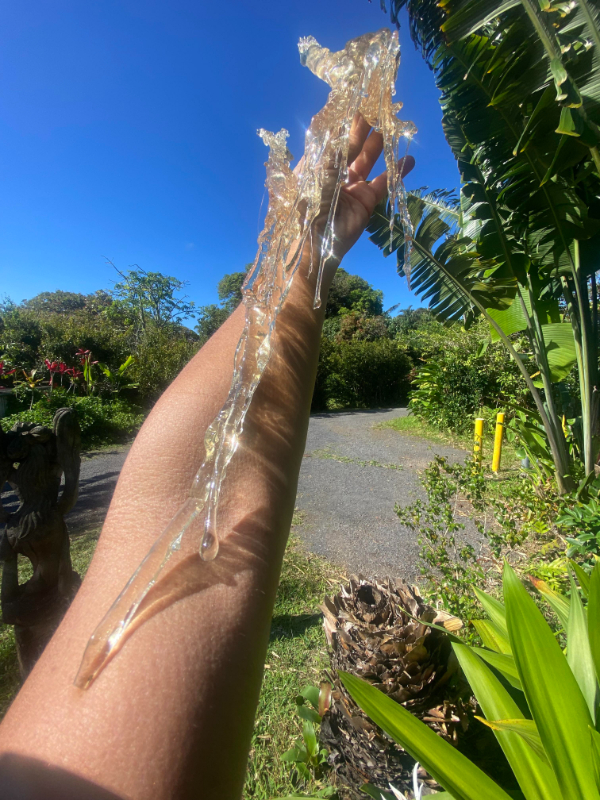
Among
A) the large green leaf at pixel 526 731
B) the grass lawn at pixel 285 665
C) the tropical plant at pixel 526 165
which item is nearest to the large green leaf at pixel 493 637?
the large green leaf at pixel 526 731

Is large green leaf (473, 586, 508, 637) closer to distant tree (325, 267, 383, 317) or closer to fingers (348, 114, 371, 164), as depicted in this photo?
fingers (348, 114, 371, 164)

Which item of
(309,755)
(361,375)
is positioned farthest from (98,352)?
(309,755)

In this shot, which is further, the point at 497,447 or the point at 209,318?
the point at 209,318

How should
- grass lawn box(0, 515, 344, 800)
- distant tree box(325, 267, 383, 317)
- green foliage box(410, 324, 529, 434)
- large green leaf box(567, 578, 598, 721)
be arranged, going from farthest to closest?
distant tree box(325, 267, 383, 317) → green foliage box(410, 324, 529, 434) → grass lawn box(0, 515, 344, 800) → large green leaf box(567, 578, 598, 721)

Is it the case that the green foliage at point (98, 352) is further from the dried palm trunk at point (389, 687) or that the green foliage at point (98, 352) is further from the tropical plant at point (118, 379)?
the dried palm trunk at point (389, 687)

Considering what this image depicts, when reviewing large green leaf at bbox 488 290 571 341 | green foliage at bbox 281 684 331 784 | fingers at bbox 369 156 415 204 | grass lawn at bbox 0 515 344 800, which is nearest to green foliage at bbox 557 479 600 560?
grass lawn at bbox 0 515 344 800

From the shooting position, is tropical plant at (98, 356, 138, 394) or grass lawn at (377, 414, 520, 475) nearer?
grass lawn at (377, 414, 520, 475)

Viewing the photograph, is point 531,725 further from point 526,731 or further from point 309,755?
point 309,755
